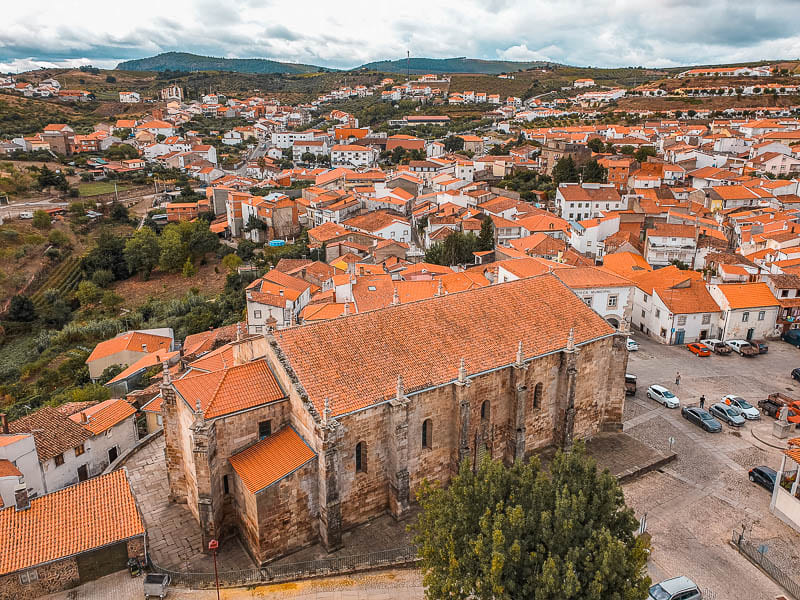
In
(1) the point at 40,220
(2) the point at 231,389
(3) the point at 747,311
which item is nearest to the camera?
(2) the point at 231,389

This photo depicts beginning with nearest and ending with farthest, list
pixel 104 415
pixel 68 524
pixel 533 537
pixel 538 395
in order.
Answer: pixel 533 537, pixel 68 524, pixel 538 395, pixel 104 415

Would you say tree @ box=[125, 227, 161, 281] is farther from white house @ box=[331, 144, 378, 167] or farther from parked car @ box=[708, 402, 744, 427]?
parked car @ box=[708, 402, 744, 427]

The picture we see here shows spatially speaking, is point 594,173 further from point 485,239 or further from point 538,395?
point 538,395

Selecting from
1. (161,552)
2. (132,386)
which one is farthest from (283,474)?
(132,386)

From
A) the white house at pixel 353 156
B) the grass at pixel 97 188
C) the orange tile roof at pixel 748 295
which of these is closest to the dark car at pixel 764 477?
the orange tile roof at pixel 748 295

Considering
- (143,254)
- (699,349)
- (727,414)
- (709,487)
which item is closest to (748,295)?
(699,349)

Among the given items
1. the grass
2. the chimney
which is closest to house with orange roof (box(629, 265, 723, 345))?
the chimney

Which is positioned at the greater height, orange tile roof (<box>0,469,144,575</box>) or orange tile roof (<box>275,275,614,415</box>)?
orange tile roof (<box>275,275,614,415</box>)

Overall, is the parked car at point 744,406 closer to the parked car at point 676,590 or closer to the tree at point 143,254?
the parked car at point 676,590
